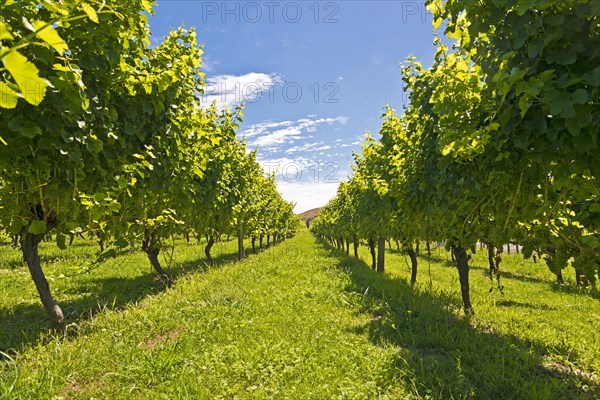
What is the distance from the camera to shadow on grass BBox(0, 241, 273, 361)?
242 inches

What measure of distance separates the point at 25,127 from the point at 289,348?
4454 mm

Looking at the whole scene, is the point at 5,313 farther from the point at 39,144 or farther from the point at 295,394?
the point at 295,394

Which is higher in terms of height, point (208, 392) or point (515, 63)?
point (515, 63)

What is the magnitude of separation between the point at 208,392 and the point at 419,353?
3.55 meters

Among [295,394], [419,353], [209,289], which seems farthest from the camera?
[209,289]

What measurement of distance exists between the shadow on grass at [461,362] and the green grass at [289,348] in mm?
26

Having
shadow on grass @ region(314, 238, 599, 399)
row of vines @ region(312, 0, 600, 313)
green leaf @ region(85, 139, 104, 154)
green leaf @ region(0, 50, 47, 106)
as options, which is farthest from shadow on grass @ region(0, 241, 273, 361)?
row of vines @ region(312, 0, 600, 313)

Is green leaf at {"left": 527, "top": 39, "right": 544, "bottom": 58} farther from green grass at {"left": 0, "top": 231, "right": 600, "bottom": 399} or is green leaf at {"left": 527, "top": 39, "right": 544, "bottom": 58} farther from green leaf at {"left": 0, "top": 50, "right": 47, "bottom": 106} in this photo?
green grass at {"left": 0, "top": 231, "right": 600, "bottom": 399}

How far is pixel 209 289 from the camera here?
868 cm

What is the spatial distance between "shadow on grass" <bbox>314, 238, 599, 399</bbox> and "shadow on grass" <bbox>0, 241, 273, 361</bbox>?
4904 millimetres

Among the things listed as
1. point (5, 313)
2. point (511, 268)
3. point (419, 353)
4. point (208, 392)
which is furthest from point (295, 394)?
point (511, 268)

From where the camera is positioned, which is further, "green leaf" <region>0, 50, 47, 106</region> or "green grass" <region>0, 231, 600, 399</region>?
"green grass" <region>0, 231, 600, 399</region>

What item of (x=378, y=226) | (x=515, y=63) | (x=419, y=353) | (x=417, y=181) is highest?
(x=515, y=63)

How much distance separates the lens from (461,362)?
539cm
